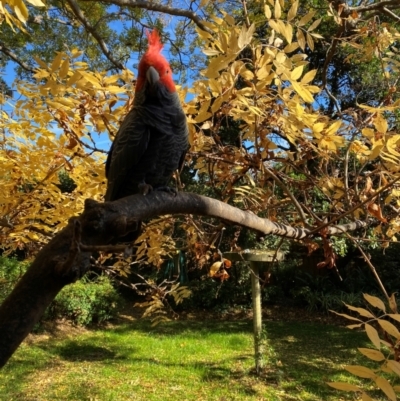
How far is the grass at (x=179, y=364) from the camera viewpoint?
13.4 ft

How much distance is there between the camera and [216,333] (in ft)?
21.3

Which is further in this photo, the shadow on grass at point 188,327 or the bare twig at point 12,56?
the shadow on grass at point 188,327

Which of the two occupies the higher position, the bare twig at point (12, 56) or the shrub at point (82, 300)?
the bare twig at point (12, 56)

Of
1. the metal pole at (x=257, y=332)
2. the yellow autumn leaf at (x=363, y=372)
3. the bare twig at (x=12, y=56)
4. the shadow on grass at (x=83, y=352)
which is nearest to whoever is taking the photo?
the yellow autumn leaf at (x=363, y=372)

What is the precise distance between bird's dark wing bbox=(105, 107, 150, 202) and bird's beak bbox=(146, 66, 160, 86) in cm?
10

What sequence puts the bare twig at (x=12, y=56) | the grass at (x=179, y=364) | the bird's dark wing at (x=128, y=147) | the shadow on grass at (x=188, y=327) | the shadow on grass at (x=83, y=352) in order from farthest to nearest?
the shadow on grass at (x=188, y=327)
the shadow on grass at (x=83, y=352)
the bare twig at (x=12, y=56)
the grass at (x=179, y=364)
the bird's dark wing at (x=128, y=147)

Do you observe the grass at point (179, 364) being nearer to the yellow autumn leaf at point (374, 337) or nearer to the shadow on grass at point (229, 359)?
the shadow on grass at point (229, 359)

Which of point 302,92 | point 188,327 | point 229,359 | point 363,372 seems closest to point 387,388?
point 363,372

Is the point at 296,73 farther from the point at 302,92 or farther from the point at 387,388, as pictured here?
the point at 387,388

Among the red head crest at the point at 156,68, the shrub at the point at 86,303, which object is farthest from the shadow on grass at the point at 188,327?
the red head crest at the point at 156,68

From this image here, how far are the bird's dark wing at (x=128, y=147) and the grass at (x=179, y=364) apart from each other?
10.5 feet

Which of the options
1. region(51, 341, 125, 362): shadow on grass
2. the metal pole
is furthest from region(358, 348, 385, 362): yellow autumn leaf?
region(51, 341, 125, 362): shadow on grass

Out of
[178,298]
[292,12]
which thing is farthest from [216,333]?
[292,12]

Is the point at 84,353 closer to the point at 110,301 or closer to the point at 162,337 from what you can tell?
the point at 162,337
